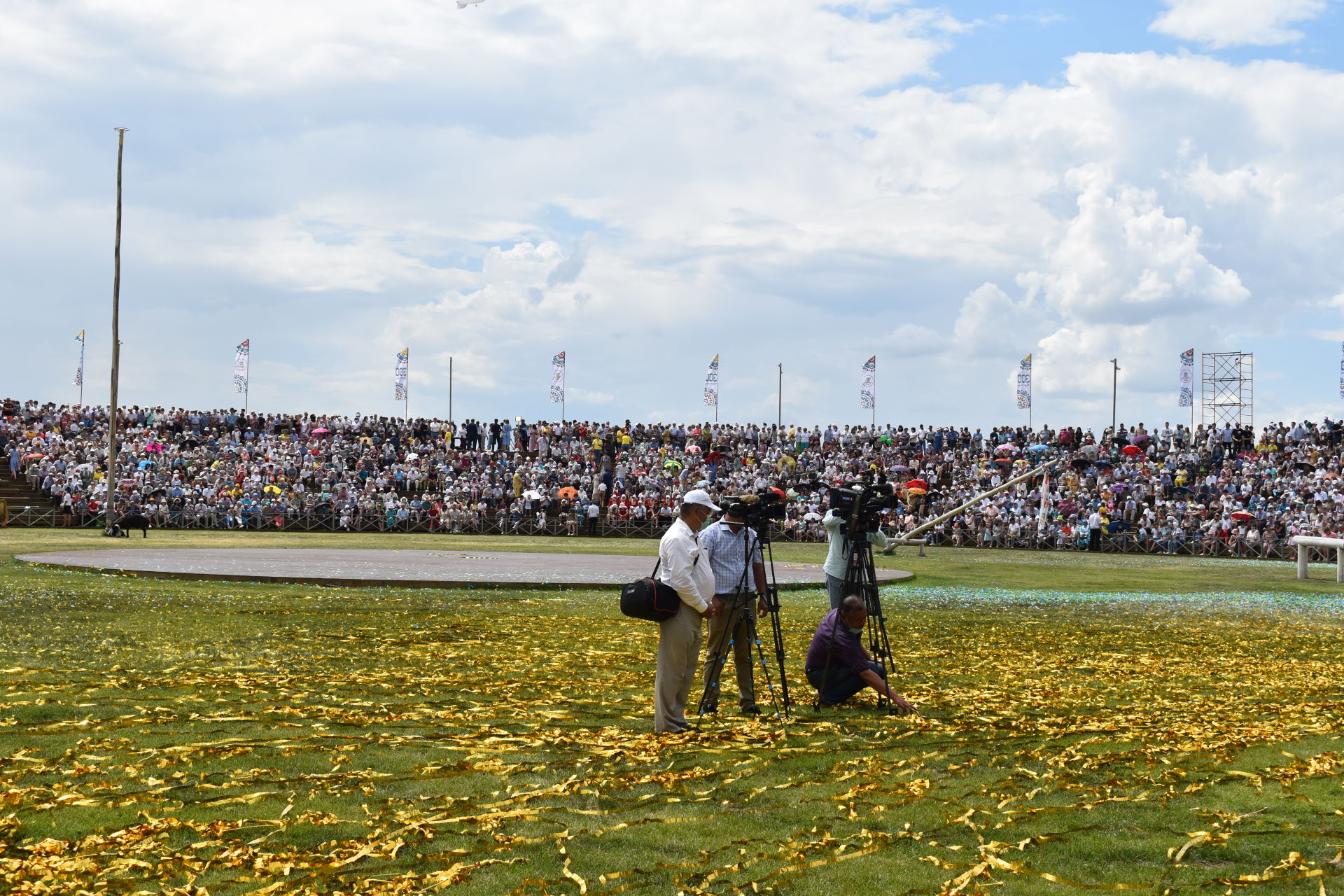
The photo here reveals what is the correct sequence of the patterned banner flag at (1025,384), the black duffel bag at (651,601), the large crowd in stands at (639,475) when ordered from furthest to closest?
the patterned banner flag at (1025,384)
the large crowd in stands at (639,475)
the black duffel bag at (651,601)

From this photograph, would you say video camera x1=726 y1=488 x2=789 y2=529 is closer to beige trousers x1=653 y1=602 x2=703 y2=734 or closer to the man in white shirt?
the man in white shirt

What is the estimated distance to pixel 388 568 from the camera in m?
23.7

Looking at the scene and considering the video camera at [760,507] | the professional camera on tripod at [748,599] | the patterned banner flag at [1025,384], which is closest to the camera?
the video camera at [760,507]

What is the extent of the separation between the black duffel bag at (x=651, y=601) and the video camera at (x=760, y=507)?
1.11 m

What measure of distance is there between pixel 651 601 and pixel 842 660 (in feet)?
7.08

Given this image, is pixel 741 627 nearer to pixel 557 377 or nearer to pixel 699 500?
pixel 699 500

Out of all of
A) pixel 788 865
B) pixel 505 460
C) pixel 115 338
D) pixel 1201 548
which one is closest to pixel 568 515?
pixel 505 460

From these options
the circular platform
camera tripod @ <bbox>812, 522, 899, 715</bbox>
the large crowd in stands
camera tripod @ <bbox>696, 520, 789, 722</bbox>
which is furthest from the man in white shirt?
the large crowd in stands

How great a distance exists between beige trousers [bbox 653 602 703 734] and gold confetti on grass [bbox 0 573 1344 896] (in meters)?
0.24

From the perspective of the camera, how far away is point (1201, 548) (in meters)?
42.2

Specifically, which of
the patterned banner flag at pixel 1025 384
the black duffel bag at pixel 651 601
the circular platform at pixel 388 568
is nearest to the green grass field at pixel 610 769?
the black duffel bag at pixel 651 601

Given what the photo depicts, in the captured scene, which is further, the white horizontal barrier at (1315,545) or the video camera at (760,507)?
the white horizontal barrier at (1315,545)

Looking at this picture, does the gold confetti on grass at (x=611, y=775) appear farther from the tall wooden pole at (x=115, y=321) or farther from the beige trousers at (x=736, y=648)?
the tall wooden pole at (x=115, y=321)

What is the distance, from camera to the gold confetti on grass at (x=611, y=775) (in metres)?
5.52
